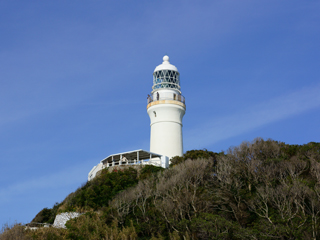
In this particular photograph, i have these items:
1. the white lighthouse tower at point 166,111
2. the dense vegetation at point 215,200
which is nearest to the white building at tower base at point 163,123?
the white lighthouse tower at point 166,111

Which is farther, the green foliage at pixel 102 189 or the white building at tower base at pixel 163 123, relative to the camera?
the white building at tower base at pixel 163 123

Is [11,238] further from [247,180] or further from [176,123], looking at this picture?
[176,123]

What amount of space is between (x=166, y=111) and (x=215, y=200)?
15.6 metres

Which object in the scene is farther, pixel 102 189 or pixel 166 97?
pixel 166 97

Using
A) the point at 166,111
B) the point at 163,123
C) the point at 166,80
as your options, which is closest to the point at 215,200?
the point at 163,123

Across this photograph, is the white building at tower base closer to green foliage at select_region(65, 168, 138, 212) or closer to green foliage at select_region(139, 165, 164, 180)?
green foliage at select_region(139, 165, 164, 180)

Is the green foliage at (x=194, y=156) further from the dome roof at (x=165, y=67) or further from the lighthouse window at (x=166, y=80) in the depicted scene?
the dome roof at (x=165, y=67)

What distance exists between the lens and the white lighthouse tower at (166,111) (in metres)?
38.9

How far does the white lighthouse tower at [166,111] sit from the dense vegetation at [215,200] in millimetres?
6829

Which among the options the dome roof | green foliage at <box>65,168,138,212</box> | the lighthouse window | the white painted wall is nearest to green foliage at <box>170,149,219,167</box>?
the white painted wall

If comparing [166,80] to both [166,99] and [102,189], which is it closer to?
[166,99]

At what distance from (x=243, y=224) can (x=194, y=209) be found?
3.36 meters

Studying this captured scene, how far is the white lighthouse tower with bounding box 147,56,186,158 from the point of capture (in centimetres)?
3891

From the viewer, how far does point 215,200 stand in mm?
26141
